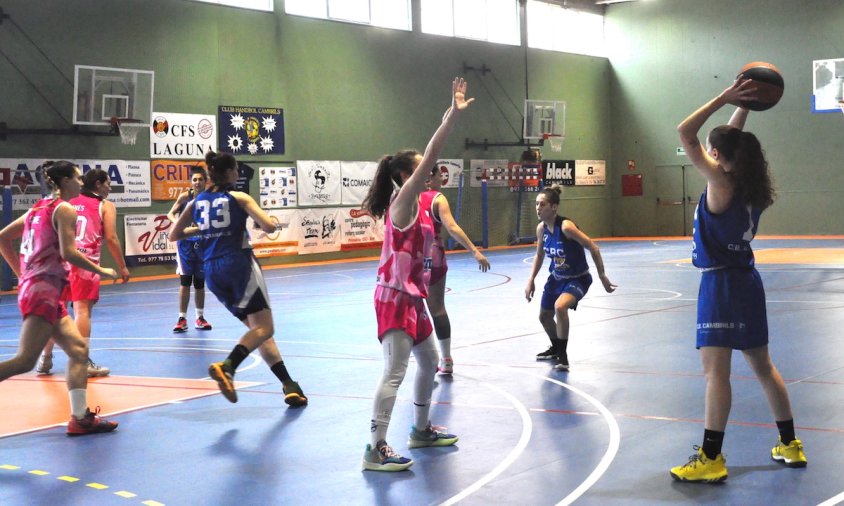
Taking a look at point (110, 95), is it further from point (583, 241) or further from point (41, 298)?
point (41, 298)

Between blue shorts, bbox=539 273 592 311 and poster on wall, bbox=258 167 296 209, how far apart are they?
16.1 meters

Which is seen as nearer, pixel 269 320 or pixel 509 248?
pixel 269 320

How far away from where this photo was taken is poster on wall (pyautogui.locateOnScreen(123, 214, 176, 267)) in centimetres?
2177

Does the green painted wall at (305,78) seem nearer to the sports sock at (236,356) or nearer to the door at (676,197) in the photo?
the door at (676,197)

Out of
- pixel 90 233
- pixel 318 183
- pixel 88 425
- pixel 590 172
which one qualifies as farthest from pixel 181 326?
pixel 590 172

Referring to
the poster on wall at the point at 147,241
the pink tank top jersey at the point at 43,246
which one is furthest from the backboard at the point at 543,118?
the pink tank top jersey at the point at 43,246

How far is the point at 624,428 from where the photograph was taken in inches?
247

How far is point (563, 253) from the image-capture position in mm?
8883

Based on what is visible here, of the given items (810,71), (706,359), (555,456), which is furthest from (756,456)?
(810,71)

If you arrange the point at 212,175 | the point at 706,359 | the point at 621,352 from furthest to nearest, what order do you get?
1. the point at 621,352
2. the point at 212,175
3. the point at 706,359

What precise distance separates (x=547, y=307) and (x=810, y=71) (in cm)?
2628

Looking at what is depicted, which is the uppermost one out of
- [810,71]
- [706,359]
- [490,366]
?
[810,71]

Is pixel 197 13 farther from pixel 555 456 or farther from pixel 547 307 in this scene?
pixel 555 456

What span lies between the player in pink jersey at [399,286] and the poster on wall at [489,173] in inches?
984
